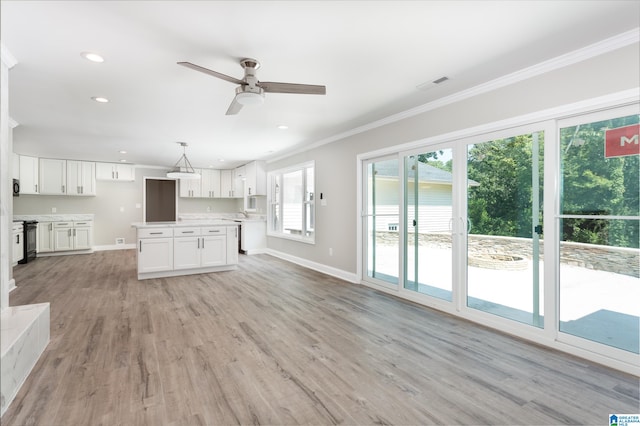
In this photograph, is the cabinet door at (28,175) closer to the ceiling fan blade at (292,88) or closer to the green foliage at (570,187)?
the ceiling fan blade at (292,88)

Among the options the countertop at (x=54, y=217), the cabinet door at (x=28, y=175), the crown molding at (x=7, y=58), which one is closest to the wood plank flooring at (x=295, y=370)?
the crown molding at (x=7, y=58)

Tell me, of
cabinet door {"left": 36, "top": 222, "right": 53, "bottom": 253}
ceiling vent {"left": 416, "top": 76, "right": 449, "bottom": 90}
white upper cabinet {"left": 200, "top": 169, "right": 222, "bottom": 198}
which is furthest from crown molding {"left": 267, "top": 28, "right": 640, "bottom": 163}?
cabinet door {"left": 36, "top": 222, "right": 53, "bottom": 253}

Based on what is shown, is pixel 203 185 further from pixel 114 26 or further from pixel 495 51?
pixel 495 51

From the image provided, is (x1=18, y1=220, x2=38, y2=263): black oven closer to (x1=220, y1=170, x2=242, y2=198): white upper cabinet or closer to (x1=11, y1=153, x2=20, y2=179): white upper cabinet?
(x1=11, y1=153, x2=20, y2=179): white upper cabinet

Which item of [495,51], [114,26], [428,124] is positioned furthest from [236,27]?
[428,124]

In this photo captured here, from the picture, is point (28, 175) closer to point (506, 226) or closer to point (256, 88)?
point (256, 88)

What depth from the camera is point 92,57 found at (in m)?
2.59

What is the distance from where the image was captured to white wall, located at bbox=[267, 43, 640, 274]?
7.81 feet

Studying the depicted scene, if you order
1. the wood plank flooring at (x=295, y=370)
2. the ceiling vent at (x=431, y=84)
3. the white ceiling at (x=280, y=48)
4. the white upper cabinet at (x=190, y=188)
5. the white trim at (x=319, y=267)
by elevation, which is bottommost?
the wood plank flooring at (x=295, y=370)

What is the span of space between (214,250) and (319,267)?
1958 mm

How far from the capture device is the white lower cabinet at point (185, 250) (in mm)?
5070

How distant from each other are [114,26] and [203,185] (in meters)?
7.43

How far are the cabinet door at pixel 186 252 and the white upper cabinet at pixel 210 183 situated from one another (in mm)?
4160

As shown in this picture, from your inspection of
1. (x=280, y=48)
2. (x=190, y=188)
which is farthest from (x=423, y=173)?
(x=190, y=188)
